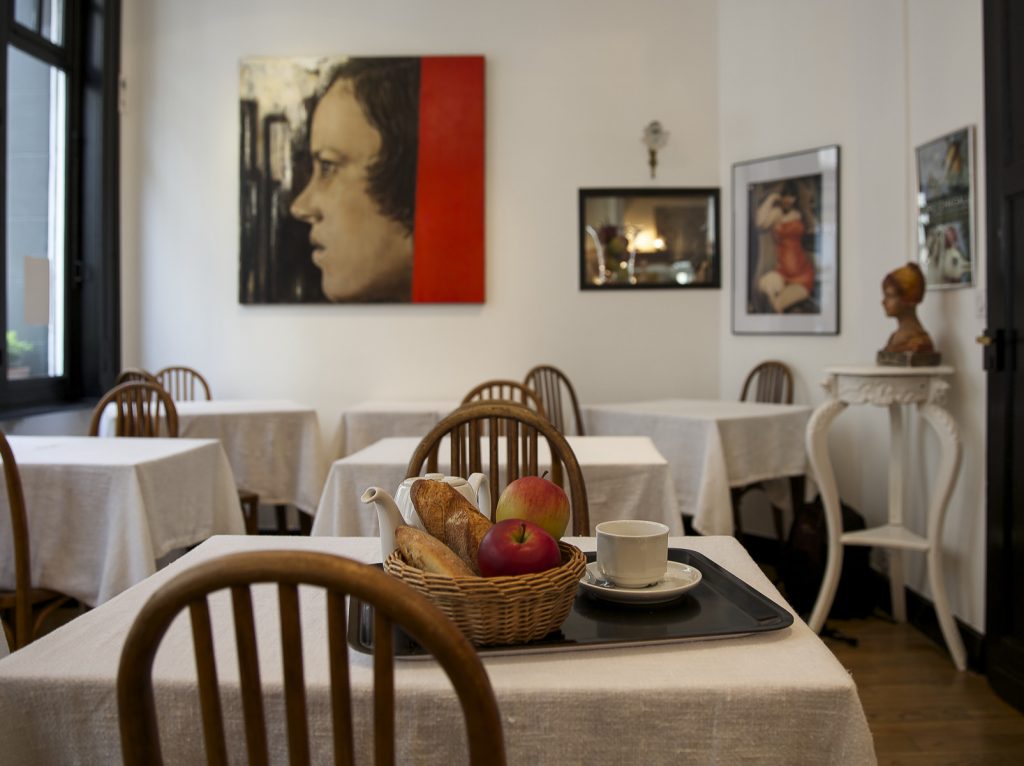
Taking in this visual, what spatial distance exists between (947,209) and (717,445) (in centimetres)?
119

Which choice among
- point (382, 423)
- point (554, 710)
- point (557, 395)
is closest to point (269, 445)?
point (382, 423)

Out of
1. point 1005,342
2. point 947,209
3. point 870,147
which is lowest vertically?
point 1005,342

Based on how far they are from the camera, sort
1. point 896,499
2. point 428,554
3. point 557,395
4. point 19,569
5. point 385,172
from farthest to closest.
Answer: point 385,172, point 557,395, point 896,499, point 19,569, point 428,554

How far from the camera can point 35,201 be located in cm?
425

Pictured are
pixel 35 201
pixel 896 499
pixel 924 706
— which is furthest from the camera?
pixel 35 201

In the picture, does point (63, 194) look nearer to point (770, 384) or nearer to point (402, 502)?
point (770, 384)

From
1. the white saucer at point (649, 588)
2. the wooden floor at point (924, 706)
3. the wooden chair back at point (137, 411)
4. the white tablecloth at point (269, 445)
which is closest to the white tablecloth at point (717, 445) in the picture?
the wooden floor at point (924, 706)

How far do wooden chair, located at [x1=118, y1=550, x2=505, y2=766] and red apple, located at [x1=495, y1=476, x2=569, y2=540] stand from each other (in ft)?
1.17

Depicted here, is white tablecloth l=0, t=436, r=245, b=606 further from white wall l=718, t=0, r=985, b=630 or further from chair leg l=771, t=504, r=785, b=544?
chair leg l=771, t=504, r=785, b=544

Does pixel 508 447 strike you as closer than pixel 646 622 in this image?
No

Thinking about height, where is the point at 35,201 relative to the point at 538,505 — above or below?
above

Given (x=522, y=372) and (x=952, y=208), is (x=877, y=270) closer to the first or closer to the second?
(x=952, y=208)

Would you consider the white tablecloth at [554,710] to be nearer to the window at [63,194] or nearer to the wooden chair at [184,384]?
the window at [63,194]

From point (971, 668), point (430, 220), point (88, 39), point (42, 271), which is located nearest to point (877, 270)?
point (971, 668)
